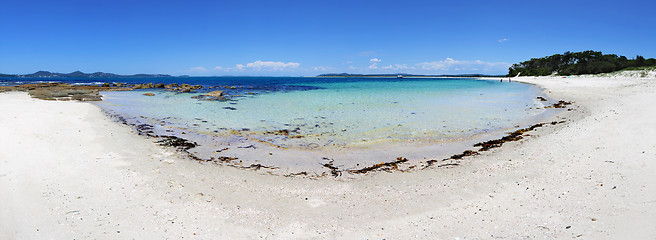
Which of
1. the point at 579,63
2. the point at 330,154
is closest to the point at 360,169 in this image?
the point at 330,154

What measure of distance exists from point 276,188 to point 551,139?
907 cm

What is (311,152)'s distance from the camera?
9180mm

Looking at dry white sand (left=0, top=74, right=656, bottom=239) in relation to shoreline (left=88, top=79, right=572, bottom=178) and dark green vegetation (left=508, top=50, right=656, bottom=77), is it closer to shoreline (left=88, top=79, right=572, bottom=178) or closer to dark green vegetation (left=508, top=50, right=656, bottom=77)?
shoreline (left=88, top=79, right=572, bottom=178)

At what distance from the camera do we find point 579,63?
8238 cm

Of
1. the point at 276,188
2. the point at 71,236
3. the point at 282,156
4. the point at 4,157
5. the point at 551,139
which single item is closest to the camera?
the point at 71,236

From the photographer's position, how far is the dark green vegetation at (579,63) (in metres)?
61.9

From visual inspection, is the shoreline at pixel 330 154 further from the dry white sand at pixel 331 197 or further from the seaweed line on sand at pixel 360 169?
the dry white sand at pixel 331 197

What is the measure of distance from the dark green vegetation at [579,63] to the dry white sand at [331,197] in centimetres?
7627

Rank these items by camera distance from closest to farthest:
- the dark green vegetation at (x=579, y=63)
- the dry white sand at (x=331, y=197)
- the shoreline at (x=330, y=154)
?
1. the dry white sand at (x=331, y=197)
2. the shoreline at (x=330, y=154)
3. the dark green vegetation at (x=579, y=63)

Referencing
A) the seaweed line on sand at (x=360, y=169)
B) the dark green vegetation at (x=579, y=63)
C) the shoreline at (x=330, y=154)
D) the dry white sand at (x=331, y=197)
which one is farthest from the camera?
the dark green vegetation at (x=579, y=63)

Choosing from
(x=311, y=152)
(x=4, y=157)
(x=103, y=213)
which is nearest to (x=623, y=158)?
(x=311, y=152)

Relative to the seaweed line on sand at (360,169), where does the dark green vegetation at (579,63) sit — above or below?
above

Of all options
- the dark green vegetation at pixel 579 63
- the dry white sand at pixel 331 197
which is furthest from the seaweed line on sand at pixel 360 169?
the dark green vegetation at pixel 579 63

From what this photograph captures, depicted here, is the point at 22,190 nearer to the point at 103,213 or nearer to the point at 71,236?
the point at 103,213
